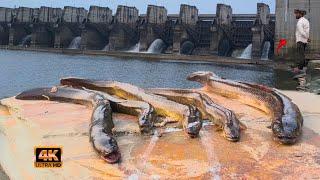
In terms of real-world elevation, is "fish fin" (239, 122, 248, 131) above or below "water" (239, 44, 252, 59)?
below

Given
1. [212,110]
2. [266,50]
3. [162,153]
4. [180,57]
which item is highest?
[266,50]

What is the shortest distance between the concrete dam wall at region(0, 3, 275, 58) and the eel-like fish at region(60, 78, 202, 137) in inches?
1047

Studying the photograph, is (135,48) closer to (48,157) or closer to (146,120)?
(146,120)

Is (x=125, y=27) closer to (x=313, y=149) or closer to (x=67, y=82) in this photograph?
(x=67, y=82)

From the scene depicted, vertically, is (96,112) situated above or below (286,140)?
above

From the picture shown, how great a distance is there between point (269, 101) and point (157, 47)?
119ft

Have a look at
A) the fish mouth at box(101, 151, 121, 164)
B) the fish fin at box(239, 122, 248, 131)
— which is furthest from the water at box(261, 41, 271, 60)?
the fish mouth at box(101, 151, 121, 164)

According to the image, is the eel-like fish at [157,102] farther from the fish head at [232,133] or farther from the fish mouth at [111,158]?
the fish mouth at [111,158]

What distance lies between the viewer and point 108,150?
14.7 ft

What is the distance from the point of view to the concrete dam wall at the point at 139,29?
122 feet

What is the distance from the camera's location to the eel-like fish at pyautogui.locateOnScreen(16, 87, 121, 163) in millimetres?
4530

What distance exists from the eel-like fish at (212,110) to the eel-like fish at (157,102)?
0.24 meters

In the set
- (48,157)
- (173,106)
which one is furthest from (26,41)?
(48,157)

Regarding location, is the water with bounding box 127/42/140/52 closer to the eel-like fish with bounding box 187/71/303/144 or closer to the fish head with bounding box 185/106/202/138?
the eel-like fish with bounding box 187/71/303/144
